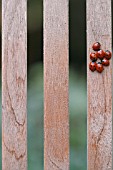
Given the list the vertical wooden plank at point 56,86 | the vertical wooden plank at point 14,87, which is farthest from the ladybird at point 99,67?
the vertical wooden plank at point 14,87

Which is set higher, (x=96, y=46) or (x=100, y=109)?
(x=96, y=46)

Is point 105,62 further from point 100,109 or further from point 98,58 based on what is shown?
point 100,109

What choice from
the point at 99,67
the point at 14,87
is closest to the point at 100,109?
the point at 99,67

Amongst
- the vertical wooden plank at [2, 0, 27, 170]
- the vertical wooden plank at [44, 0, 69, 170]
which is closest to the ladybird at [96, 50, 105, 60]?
the vertical wooden plank at [44, 0, 69, 170]

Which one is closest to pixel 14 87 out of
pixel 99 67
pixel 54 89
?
pixel 54 89

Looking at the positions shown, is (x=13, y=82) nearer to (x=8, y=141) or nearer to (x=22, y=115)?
(x=22, y=115)

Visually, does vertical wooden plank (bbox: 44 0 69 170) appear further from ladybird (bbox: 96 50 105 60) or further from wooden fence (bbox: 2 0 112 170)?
ladybird (bbox: 96 50 105 60)
